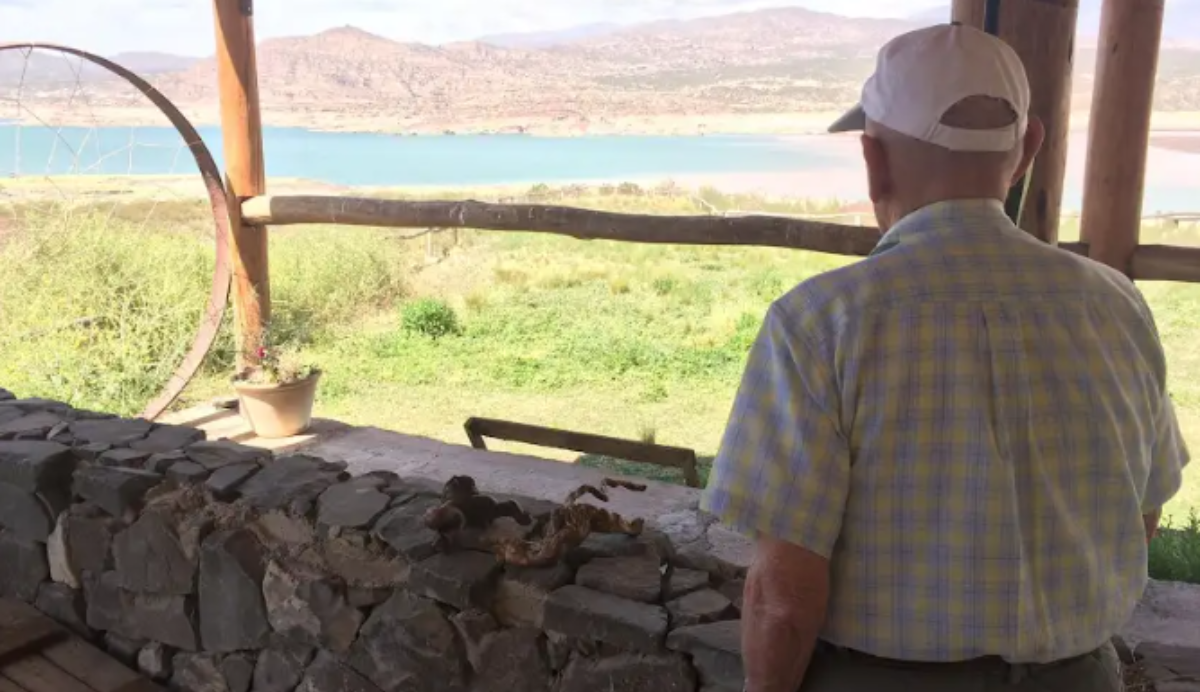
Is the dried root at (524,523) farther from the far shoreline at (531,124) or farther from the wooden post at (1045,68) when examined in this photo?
the far shoreline at (531,124)

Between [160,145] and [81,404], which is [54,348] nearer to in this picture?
[81,404]

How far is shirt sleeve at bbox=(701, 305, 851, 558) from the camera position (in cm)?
114

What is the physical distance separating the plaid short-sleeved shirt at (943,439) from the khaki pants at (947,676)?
0.11 ft

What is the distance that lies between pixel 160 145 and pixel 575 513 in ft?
14.4

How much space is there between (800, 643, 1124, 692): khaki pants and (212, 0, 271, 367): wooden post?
4.73m

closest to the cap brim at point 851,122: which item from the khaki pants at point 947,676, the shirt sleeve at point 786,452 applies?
the shirt sleeve at point 786,452

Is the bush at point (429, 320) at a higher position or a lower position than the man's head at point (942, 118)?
lower

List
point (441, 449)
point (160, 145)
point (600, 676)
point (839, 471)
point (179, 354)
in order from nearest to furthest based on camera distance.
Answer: point (839, 471)
point (600, 676)
point (441, 449)
point (160, 145)
point (179, 354)

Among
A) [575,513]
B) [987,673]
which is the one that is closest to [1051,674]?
[987,673]

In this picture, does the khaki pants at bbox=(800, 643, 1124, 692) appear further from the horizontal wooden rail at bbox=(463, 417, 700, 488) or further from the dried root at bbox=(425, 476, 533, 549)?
the horizontal wooden rail at bbox=(463, 417, 700, 488)

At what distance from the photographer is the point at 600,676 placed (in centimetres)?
195

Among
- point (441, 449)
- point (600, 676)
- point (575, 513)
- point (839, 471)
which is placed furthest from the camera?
point (441, 449)

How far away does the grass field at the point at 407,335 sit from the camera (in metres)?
6.75

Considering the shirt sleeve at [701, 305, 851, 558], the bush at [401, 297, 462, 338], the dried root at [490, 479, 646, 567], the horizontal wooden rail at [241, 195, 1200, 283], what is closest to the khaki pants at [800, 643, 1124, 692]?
the shirt sleeve at [701, 305, 851, 558]
